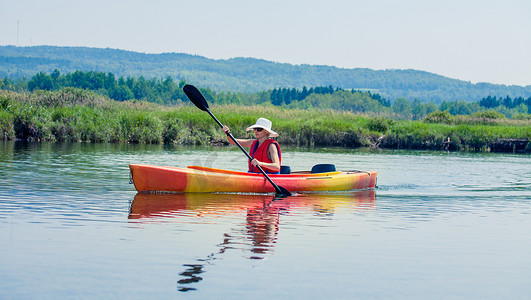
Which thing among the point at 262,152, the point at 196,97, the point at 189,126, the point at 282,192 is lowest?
the point at 282,192

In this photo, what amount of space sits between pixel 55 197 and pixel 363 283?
590 centimetres

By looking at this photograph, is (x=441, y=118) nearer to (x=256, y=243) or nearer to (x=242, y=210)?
(x=242, y=210)

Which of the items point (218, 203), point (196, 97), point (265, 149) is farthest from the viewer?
point (196, 97)

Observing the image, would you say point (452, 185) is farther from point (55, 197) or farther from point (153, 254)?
point (153, 254)

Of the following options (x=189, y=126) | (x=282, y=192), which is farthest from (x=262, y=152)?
(x=189, y=126)

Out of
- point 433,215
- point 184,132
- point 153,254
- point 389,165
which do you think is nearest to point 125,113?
point 184,132

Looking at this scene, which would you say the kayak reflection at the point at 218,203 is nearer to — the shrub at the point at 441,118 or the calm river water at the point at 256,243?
the calm river water at the point at 256,243

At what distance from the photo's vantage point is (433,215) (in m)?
9.76

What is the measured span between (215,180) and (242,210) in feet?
5.41

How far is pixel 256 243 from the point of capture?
7113 mm

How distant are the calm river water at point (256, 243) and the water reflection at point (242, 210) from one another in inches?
0.8

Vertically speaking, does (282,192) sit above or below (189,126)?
below

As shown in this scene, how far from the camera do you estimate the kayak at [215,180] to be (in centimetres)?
1074

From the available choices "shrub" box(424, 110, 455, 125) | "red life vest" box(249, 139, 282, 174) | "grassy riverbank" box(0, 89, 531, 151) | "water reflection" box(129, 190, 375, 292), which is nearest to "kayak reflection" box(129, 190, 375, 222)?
"water reflection" box(129, 190, 375, 292)
